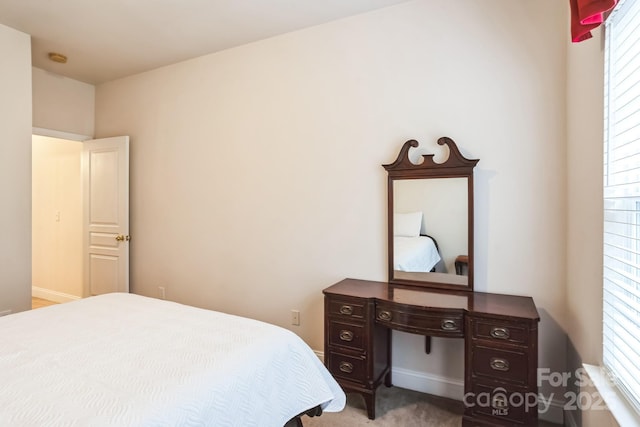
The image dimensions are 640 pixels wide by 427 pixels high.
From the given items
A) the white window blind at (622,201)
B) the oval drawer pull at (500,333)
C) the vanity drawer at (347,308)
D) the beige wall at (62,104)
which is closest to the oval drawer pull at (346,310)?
the vanity drawer at (347,308)

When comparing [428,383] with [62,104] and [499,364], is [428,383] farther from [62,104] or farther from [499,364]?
[62,104]

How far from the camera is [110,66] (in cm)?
347

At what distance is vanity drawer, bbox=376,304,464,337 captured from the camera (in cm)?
187

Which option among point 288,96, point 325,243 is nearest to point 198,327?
point 325,243

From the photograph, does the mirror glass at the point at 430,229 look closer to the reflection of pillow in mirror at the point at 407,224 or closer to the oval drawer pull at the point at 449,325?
the reflection of pillow in mirror at the point at 407,224

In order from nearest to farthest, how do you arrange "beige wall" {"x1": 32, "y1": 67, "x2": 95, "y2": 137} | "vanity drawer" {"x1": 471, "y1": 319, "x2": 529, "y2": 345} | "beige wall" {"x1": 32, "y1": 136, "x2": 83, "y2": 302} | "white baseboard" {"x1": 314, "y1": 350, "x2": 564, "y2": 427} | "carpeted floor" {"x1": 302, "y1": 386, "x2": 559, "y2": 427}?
"vanity drawer" {"x1": 471, "y1": 319, "x2": 529, "y2": 345} → "carpeted floor" {"x1": 302, "y1": 386, "x2": 559, "y2": 427} → "white baseboard" {"x1": 314, "y1": 350, "x2": 564, "y2": 427} → "beige wall" {"x1": 32, "y1": 67, "x2": 95, "y2": 137} → "beige wall" {"x1": 32, "y1": 136, "x2": 83, "y2": 302}

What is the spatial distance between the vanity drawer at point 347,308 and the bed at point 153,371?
51 centimetres

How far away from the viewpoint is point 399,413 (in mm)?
2139

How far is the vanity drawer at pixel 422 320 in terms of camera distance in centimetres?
187

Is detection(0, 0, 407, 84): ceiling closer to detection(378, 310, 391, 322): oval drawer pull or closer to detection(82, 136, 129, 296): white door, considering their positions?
detection(82, 136, 129, 296): white door

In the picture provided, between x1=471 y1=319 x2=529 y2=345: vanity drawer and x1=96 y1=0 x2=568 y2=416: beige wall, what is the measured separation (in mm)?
430

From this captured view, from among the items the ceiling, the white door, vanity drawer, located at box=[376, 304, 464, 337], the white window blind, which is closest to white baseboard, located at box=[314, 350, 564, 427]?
vanity drawer, located at box=[376, 304, 464, 337]

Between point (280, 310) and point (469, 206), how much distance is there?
5.63 feet

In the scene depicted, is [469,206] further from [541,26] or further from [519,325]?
[541,26]
